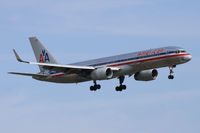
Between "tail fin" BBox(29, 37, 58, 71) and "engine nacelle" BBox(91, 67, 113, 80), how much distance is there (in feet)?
39.8

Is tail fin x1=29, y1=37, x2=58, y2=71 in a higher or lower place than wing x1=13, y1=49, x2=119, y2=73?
higher

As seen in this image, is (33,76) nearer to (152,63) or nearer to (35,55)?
(35,55)

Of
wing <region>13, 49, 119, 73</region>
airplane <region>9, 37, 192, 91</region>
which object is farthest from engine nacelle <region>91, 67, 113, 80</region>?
wing <region>13, 49, 119, 73</region>

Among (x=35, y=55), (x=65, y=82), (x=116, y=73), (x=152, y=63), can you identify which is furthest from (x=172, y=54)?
(x=35, y=55)

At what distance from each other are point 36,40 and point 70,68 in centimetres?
1379

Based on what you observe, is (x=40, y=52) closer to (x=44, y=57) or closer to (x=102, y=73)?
(x=44, y=57)

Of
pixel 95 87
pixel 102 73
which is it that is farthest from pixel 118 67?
pixel 95 87

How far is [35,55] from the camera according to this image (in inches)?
3231

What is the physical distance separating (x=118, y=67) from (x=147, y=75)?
597 cm

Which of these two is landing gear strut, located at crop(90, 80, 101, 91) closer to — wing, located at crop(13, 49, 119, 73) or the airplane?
the airplane

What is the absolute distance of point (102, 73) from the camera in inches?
2714

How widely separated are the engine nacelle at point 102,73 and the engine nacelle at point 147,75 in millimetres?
6438

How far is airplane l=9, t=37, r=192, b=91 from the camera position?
66806 mm

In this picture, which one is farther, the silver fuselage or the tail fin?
the tail fin
